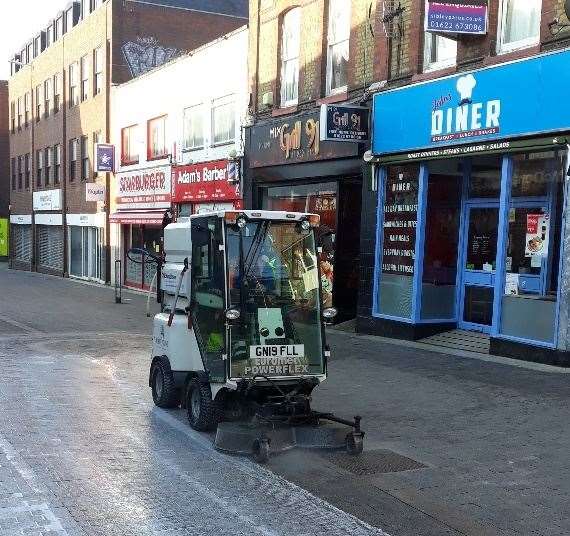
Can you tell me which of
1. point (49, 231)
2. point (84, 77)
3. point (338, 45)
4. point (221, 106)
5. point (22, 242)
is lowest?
point (22, 242)

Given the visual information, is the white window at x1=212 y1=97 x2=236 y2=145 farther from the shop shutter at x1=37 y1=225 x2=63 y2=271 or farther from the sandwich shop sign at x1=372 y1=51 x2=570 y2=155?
the shop shutter at x1=37 y1=225 x2=63 y2=271

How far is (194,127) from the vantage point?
2234 cm

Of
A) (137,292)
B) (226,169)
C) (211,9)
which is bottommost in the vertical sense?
(137,292)

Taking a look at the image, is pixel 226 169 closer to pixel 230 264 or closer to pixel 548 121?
pixel 548 121

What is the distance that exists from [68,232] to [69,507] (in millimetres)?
29364

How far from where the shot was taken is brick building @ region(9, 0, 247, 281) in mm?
28688

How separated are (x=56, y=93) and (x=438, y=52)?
1029 inches

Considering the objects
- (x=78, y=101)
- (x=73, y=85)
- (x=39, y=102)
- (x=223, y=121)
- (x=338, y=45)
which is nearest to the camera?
(x=338, y=45)

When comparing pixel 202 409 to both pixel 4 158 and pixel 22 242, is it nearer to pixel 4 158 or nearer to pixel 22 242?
pixel 22 242

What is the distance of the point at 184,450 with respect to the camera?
22.8ft

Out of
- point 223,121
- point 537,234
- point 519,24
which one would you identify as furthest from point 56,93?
point 537,234

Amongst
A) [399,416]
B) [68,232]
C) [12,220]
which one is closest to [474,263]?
[399,416]

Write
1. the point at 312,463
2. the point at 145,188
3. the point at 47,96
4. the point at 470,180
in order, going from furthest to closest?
the point at 47,96
the point at 145,188
the point at 470,180
the point at 312,463

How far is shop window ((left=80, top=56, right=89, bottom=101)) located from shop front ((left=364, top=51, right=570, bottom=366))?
66.8 feet
